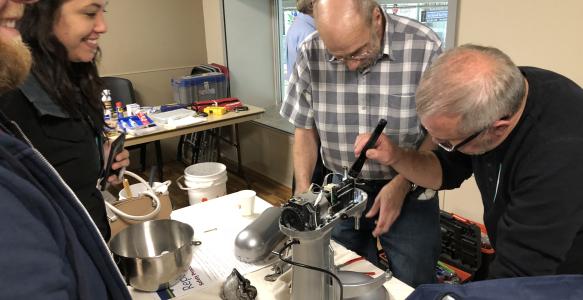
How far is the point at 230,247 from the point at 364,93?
67cm

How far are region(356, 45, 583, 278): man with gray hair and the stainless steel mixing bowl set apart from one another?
70 cm

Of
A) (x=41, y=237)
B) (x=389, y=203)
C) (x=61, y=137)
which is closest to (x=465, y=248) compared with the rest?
(x=389, y=203)

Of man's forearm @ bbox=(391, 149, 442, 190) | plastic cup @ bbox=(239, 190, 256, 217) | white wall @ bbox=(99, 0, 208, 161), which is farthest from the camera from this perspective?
white wall @ bbox=(99, 0, 208, 161)

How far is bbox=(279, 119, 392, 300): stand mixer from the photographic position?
90cm

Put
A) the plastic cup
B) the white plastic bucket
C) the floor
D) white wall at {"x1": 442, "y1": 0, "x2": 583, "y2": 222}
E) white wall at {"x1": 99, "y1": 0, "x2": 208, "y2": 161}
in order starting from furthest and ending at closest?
white wall at {"x1": 99, "y1": 0, "x2": 208, "y2": 161} < the floor < the white plastic bucket < white wall at {"x1": 442, "y1": 0, "x2": 583, "y2": 222} < the plastic cup

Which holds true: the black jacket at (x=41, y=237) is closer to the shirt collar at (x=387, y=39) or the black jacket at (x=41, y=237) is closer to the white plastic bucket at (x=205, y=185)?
the shirt collar at (x=387, y=39)

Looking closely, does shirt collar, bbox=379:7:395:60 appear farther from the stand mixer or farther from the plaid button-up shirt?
the stand mixer

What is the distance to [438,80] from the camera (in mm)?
877

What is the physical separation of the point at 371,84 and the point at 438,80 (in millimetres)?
535

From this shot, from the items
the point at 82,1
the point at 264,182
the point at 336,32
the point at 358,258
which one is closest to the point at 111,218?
the point at 82,1

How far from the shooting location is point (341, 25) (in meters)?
1.24

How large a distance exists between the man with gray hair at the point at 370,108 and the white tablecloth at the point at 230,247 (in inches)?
8.5

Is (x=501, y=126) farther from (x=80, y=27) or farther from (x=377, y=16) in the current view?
(x=80, y=27)

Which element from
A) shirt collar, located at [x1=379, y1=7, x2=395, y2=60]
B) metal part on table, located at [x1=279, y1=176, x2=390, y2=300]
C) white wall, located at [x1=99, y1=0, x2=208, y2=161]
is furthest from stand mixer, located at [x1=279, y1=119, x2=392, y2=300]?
white wall, located at [x1=99, y1=0, x2=208, y2=161]
